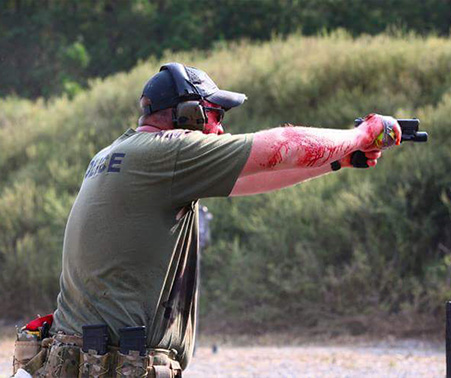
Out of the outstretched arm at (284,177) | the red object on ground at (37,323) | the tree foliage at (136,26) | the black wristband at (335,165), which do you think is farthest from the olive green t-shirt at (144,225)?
the tree foliage at (136,26)

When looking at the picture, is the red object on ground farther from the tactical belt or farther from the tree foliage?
the tree foliage

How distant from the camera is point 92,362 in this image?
11.8 feet

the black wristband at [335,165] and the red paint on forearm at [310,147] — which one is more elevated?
the red paint on forearm at [310,147]

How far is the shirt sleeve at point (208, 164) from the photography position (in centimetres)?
349

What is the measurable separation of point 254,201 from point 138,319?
1141cm

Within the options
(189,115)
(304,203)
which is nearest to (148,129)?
(189,115)

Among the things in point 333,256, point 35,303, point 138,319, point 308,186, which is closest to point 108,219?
point 138,319

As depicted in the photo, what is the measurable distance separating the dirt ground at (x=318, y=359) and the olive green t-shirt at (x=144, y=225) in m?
6.15

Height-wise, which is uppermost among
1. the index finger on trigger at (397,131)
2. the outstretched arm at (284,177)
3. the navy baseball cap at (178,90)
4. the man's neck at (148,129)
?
the navy baseball cap at (178,90)

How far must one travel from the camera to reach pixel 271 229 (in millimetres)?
14211

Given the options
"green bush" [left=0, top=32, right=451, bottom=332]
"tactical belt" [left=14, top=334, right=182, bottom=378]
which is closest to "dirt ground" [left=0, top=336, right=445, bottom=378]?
"green bush" [left=0, top=32, right=451, bottom=332]

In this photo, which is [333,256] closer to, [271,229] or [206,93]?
[271,229]

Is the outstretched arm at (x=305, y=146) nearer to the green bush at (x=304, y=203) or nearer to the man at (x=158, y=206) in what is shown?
the man at (x=158, y=206)

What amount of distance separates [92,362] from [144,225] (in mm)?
546
